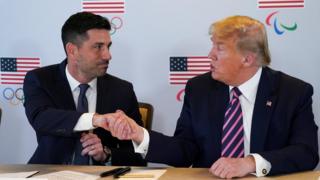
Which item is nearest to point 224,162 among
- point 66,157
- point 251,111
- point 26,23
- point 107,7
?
point 251,111

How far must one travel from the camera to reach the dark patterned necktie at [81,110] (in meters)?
2.99

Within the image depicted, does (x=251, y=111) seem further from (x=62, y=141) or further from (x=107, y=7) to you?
(x=107, y=7)

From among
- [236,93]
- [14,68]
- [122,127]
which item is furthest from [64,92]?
[14,68]

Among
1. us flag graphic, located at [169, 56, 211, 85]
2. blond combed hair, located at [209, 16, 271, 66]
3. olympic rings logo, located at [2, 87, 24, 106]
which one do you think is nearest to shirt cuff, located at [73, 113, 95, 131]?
blond combed hair, located at [209, 16, 271, 66]

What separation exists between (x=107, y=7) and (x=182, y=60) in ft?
2.57

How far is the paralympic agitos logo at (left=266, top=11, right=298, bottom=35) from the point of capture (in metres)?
3.96

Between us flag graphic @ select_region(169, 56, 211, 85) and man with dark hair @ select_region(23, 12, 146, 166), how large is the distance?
3.06 feet

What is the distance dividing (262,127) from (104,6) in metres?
2.13

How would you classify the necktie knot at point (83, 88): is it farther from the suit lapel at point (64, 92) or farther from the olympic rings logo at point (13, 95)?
the olympic rings logo at point (13, 95)

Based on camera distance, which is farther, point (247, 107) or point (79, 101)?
point (79, 101)

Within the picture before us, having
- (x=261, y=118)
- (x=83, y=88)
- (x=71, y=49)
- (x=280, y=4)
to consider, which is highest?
(x=280, y=4)

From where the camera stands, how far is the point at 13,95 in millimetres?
4570

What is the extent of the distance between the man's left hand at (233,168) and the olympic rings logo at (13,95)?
267 cm

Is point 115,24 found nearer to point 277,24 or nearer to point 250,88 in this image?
point 277,24
